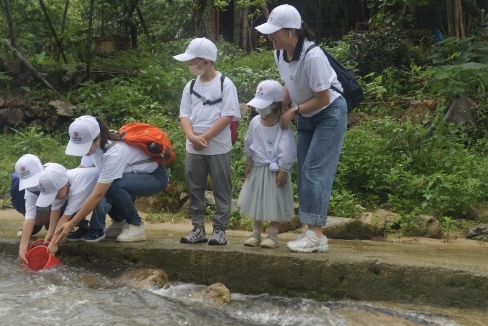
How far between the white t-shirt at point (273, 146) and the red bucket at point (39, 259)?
1.63 meters

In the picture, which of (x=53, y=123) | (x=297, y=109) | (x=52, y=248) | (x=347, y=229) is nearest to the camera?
(x=297, y=109)

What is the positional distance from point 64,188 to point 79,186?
108 mm

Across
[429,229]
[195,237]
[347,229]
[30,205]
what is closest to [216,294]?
[195,237]

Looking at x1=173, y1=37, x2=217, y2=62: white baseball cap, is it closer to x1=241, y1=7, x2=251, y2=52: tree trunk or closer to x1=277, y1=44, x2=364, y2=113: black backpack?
x1=277, y1=44, x2=364, y2=113: black backpack

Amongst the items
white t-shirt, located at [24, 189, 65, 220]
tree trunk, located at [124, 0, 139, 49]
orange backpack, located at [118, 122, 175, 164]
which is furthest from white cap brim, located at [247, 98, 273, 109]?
tree trunk, located at [124, 0, 139, 49]

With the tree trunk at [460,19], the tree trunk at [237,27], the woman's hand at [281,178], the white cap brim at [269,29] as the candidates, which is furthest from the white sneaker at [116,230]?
the tree trunk at [237,27]

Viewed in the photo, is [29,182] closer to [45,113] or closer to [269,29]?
[269,29]

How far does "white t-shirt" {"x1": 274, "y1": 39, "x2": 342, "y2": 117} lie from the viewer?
430 centimetres

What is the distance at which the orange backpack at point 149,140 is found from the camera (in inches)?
196

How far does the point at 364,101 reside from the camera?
10148 mm

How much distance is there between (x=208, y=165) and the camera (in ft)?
16.3

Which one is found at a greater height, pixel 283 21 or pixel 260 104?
pixel 283 21

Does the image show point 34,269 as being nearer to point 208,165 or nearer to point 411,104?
point 208,165

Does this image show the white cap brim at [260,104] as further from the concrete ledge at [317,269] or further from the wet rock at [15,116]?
the wet rock at [15,116]
